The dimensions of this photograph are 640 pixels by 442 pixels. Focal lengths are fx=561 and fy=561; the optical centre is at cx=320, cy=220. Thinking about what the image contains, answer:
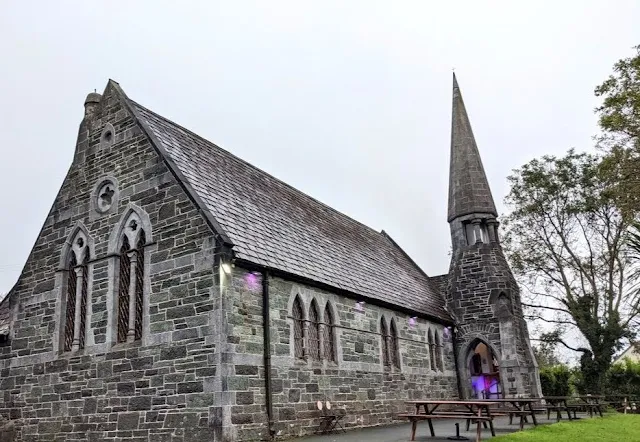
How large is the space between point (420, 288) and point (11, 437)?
16.2m

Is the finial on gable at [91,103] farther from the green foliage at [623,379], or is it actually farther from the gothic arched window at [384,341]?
the green foliage at [623,379]

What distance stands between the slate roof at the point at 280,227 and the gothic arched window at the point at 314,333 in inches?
33.3

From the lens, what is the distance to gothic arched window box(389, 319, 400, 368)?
62.3 feet

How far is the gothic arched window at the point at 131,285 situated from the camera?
1330 cm

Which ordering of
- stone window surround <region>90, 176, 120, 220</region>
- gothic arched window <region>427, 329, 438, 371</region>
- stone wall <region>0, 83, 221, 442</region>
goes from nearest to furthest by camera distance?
stone wall <region>0, 83, 221, 442</region>, stone window surround <region>90, 176, 120, 220</region>, gothic arched window <region>427, 329, 438, 371</region>

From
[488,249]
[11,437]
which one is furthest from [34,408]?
[488,249]

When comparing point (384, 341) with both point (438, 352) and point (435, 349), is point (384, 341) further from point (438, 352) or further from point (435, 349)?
point (438, 352)

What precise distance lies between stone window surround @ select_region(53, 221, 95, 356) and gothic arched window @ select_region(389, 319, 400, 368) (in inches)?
381

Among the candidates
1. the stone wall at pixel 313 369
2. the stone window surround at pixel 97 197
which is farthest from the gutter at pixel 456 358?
the stone window surround at pixel 97 197

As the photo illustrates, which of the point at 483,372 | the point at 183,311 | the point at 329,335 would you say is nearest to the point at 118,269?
the point at 183,311

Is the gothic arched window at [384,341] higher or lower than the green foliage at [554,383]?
higher

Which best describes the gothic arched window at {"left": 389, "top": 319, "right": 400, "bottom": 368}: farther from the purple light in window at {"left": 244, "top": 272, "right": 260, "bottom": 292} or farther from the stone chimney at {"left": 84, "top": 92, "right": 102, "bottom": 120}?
the stone chimney at {"left": 84, "top": 92, "right": 102, "bottom": 120}

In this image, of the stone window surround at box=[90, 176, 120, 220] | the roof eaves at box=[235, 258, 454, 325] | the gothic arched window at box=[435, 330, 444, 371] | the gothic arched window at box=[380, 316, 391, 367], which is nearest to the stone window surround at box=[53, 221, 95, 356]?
the stone window surround at box=[90, 176, 120, 220]

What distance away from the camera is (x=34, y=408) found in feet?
48.1
